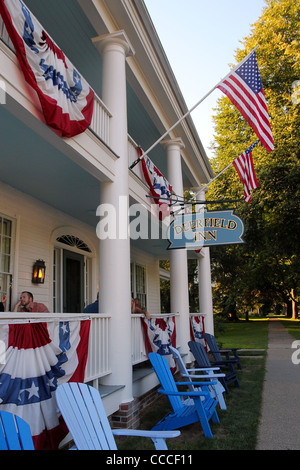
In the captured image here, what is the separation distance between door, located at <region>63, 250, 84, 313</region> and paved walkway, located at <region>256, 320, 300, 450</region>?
456 centimetres

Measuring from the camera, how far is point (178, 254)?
32.3 ft

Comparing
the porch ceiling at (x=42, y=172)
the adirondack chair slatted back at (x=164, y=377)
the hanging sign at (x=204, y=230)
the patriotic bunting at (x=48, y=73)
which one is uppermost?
the patriotic bunting at (x=48, y=73)

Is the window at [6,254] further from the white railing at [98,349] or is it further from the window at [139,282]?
the window at [139,282]

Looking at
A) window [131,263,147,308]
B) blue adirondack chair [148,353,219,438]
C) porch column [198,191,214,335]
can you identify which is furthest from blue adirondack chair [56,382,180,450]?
porch column [198,191,214,335]

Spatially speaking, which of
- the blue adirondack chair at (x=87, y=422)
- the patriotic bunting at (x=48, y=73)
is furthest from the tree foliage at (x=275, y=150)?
the blue adirondack chair at (x=87, y=422)

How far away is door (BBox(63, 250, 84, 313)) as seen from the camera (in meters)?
8.89

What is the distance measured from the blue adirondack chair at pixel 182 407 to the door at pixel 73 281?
3.74 m

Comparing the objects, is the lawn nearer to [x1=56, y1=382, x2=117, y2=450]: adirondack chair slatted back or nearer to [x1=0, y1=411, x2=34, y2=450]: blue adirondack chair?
[x1=56, y1=382, x2=117, y2=450]: adirondack chair slatted back

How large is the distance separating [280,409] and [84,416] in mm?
4426

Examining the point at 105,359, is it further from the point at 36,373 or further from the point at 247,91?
the point at 247,91

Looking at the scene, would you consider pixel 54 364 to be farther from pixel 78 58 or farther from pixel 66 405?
pixel 78 58

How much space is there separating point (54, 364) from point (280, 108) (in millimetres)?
21125

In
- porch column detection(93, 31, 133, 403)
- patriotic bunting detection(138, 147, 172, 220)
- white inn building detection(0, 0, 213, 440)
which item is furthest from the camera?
patriotic bunting detection(138, 147, 172, 220)

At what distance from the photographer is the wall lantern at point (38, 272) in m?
7.56
